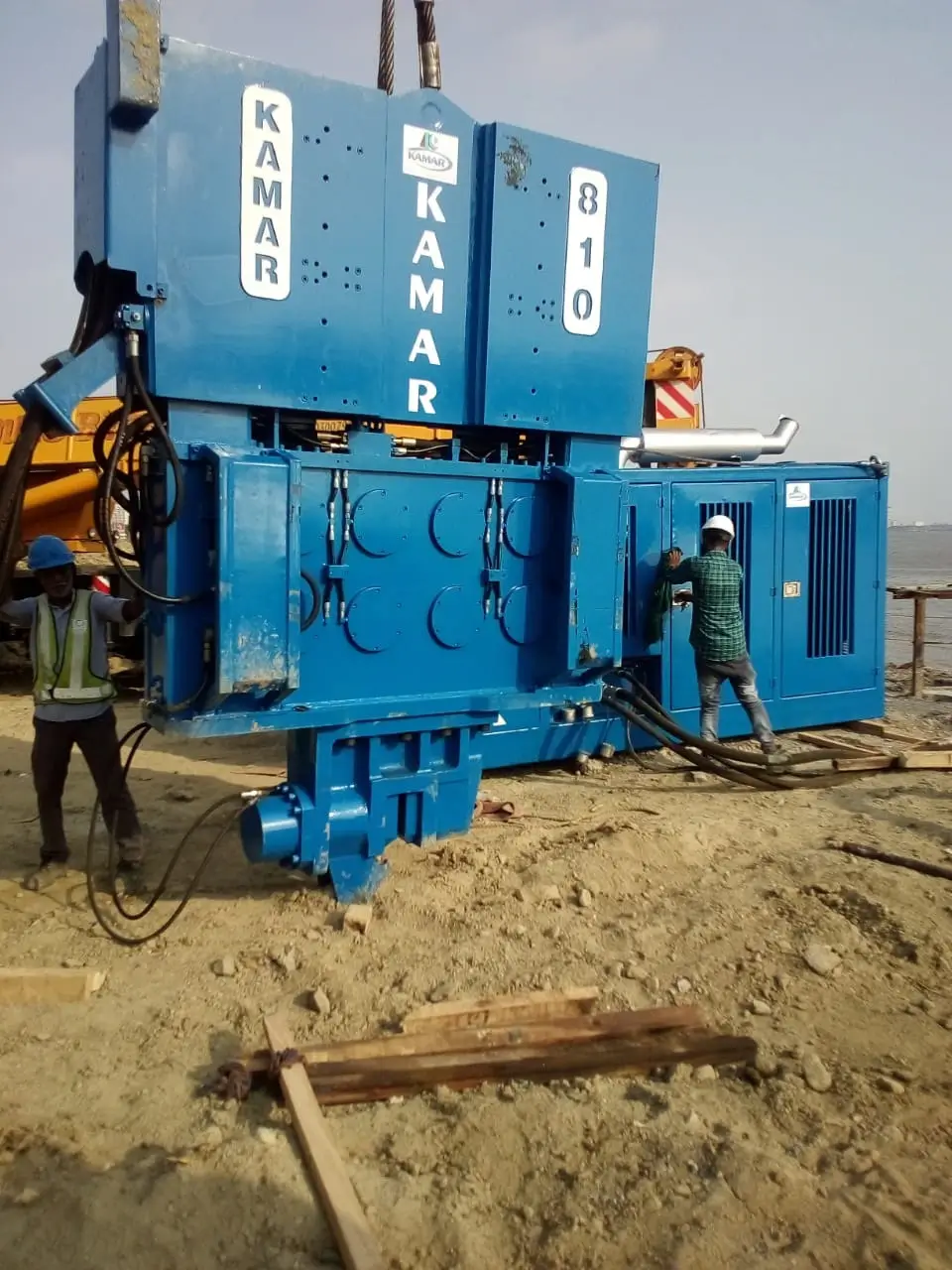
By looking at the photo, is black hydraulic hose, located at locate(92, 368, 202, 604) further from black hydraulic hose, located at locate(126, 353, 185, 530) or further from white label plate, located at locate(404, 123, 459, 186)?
white label plate, located at locate(404, 123, 459, 186)

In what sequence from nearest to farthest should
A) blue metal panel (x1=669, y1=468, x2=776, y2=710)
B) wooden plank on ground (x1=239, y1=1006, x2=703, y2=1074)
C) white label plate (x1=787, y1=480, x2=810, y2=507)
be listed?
wooden plank on ground (x1=239, y1=1006, x2=703, y2=1074) → blue metal panel (x1=669, y1=468, x2=776, y2=710) → white label plate (x1=787, y1=480, x2=810, y2=507)

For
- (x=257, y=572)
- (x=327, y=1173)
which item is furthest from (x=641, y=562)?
(x=327, y=1173)

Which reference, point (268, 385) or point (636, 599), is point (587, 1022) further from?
point (636, 599)

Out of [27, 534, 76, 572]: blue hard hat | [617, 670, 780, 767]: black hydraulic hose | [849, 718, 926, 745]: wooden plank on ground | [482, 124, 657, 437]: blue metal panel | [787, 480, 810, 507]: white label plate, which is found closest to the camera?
[482, 124, 657, 437]: blue metal panel

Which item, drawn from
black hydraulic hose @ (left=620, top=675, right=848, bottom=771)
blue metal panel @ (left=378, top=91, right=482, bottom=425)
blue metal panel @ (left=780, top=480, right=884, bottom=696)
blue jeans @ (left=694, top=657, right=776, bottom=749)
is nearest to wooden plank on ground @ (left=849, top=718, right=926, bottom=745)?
blue metal panel @ (left=780, top=480, right=884, bottom=696)

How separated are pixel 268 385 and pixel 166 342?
43cm

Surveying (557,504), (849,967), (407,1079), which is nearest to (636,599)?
(557,504)

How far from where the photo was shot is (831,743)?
738 cm

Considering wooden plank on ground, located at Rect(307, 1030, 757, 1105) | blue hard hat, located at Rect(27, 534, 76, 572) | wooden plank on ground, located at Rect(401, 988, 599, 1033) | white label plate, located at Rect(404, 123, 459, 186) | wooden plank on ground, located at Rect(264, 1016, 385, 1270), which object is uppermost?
white label plate, located at Rect(404, 123, 459, 186)

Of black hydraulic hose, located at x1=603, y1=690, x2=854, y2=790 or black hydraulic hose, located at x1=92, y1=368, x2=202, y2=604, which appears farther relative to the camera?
black hydraulic hose, located at x1=603, y1=690, x2=854, y2=790

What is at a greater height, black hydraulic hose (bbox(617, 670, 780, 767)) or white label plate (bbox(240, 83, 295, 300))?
white label plate (bbox(240, 83, 295, 300))

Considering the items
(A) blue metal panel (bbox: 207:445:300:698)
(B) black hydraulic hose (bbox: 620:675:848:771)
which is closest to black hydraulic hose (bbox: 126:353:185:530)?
(A) blue metal panel (bbox: 207:445:300:698)

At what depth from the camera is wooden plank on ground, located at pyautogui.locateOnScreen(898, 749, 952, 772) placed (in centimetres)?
663

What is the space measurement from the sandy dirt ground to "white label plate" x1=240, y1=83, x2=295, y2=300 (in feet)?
8.95
